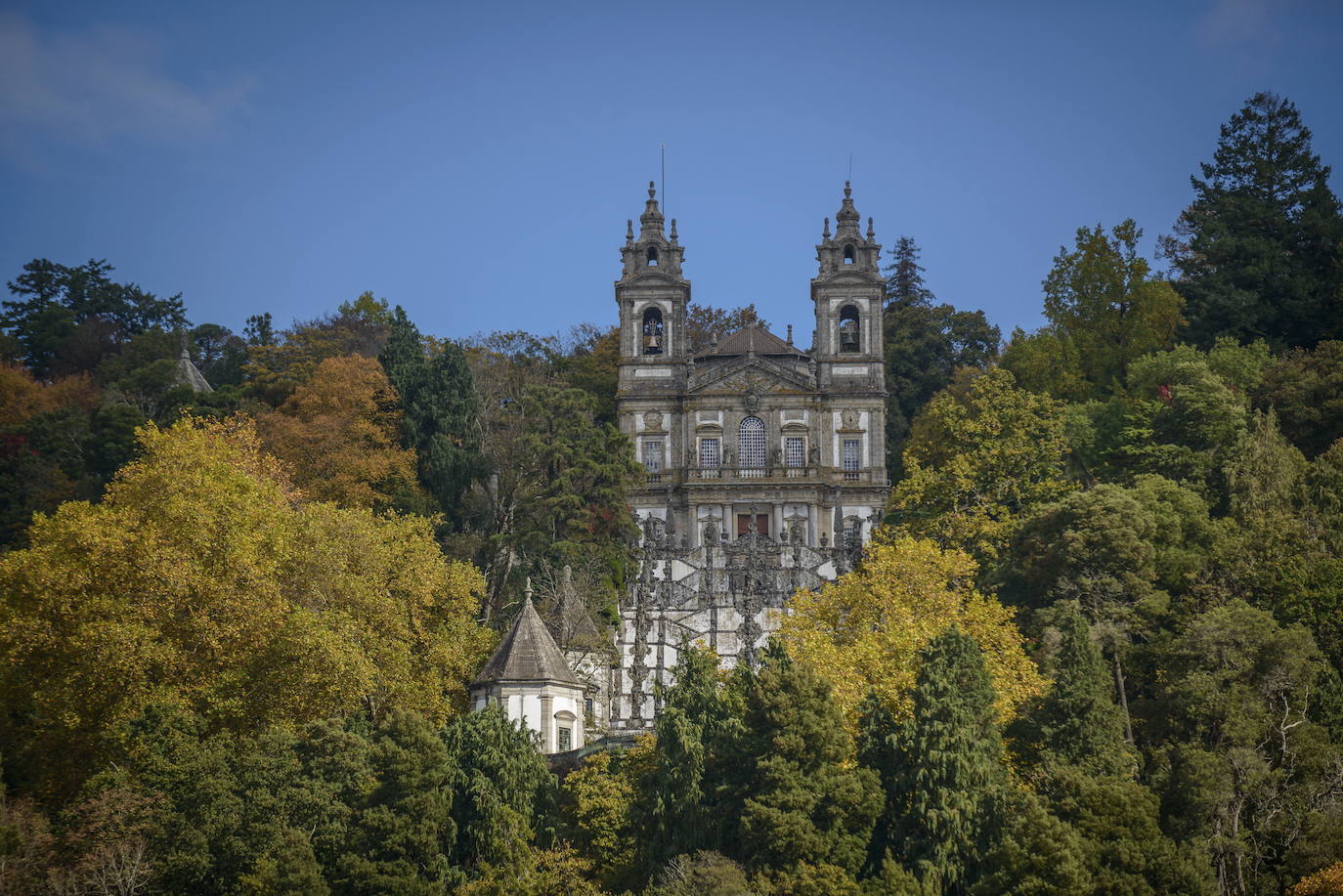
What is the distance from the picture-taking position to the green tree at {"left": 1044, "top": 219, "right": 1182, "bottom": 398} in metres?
61.4

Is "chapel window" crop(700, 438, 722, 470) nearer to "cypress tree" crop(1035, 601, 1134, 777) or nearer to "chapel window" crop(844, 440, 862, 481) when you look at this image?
"chapel window" crop(844, 440, 862, 481)

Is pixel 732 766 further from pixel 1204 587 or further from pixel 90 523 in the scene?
pixel 90 523

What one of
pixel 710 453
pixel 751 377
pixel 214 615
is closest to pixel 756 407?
pixel 751 377

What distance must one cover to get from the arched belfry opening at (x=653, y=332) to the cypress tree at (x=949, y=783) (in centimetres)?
3820

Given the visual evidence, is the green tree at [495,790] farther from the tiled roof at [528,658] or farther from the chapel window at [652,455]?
the chapel window at [652,455]

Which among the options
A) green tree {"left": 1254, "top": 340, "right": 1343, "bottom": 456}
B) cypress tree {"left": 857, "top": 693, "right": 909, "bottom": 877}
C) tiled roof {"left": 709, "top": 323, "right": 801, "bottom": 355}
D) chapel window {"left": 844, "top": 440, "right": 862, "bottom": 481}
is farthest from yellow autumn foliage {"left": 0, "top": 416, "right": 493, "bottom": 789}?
tiled roof {"left": 709, "top": 323, "right": 801, "bottom": 355}

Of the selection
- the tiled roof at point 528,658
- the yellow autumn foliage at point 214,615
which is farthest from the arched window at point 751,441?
the tiled roof at point 528,658

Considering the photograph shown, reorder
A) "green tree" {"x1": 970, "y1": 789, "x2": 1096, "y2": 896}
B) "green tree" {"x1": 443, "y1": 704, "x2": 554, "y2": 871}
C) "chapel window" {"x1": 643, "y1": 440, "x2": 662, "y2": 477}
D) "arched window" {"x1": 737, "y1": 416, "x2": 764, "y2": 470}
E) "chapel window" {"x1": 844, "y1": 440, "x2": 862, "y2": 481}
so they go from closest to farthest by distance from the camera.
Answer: "green tree" {"x1": 970, "y1": 789, "x2": 1096, "y2": 896}, "green tree" {"x1": 443, "y1": 704, "x2": 554, "y2": 871}, "chapel window" {"x1": 844, "y1": 440, "x2": 862, "y2": 481}, "chapel window" {"x1": 643, "y1": 440, "x2": 662, "y2": 477}, "arched window" {"x1": 737, "y1": 416, "x2": 764, "y2": 470}

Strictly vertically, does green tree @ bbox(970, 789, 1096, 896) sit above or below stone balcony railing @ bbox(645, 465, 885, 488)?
below

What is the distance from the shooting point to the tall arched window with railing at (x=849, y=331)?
7250 centimetres

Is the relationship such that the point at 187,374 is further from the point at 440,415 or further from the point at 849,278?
the point at 849,278

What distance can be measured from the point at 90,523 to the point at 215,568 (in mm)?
3062

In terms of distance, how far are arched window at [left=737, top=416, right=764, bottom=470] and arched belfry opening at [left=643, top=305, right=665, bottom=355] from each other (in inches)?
191

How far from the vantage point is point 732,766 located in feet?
116
